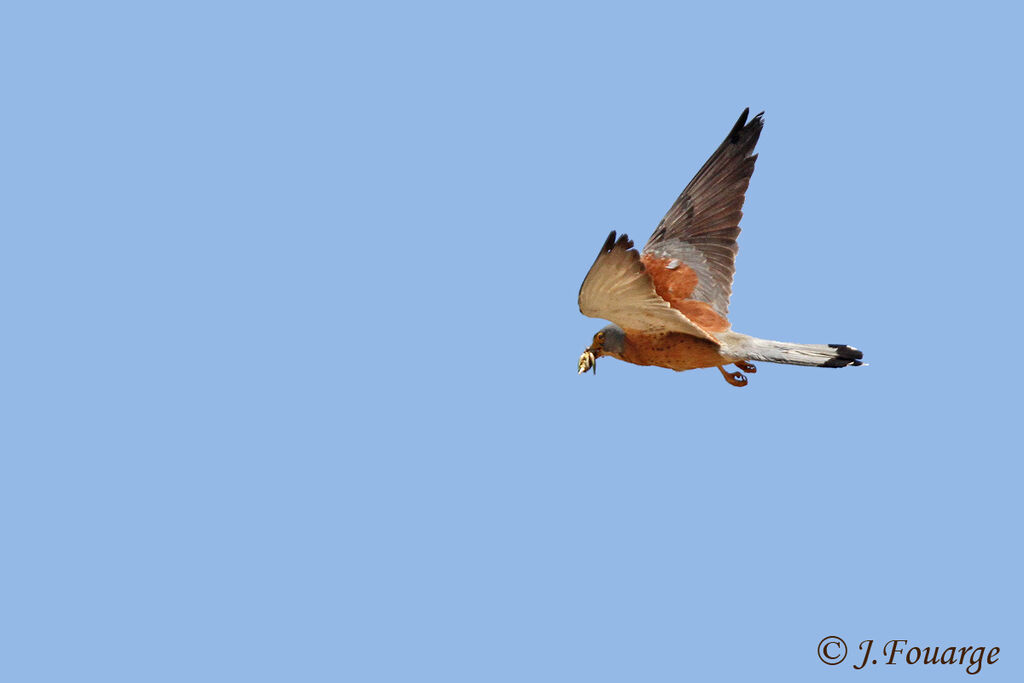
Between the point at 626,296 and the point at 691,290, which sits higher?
the point at 691,290

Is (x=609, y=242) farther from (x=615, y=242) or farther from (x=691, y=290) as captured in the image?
(x=691, y=290)

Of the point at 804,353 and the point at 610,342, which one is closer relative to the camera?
the point at 804,353

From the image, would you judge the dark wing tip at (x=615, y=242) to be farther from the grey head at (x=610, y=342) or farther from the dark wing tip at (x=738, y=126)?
the dark wing tip at (x=738, y=126)

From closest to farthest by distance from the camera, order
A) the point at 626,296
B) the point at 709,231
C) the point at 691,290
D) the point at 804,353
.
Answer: the point at 626,296 → the point at 804,353 → the point at 691,290 → the point at 709,231

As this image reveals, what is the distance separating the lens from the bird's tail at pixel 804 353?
33.2 ft

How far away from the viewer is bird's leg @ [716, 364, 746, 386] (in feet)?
36.0

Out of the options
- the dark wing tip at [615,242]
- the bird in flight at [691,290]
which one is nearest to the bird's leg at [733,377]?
the bird in flight at [691,290]

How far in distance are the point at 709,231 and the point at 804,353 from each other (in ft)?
6.20

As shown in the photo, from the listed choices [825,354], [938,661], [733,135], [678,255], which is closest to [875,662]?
[938,661]

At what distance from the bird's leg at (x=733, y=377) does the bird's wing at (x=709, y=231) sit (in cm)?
57

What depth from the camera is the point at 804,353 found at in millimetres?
10266

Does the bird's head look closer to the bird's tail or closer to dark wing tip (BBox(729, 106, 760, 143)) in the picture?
the bird's tail

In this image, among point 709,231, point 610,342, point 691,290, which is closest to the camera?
point 610,342

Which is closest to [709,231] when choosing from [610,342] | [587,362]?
[610,342]
